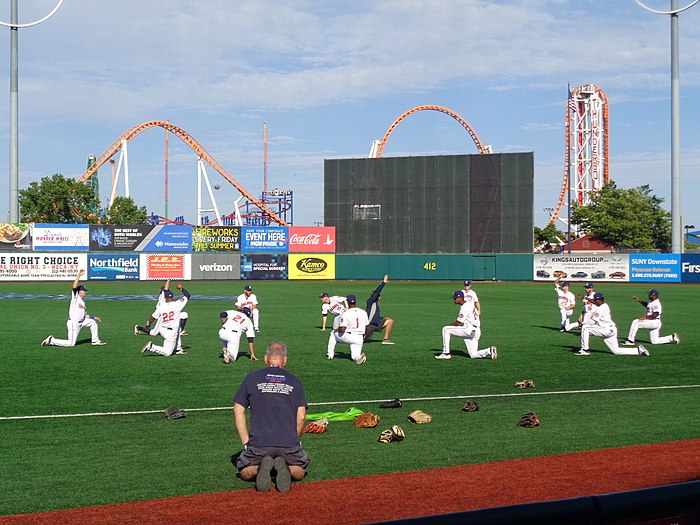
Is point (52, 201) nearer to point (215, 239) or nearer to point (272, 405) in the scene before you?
point (215, 239)

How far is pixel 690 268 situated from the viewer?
199 ft

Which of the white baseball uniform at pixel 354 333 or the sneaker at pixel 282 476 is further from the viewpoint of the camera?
the white baseball uniform at pixel 354 333

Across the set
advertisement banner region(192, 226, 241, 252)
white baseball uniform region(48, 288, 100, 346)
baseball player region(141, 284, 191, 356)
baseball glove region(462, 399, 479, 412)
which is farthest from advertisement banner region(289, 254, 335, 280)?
baseball glove region(462, 399, 479, 412)

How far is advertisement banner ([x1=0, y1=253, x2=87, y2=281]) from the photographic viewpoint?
196 feet

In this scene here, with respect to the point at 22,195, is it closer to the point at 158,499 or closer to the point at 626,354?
the point at 626,354

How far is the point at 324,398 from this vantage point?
1317 centimetres

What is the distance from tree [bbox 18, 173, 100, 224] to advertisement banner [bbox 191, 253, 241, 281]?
79.0ft

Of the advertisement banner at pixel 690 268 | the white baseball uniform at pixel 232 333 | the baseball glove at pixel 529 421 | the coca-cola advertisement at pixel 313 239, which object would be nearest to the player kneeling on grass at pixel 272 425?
the baseball glove at pixel 529 421

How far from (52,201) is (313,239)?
31.0m

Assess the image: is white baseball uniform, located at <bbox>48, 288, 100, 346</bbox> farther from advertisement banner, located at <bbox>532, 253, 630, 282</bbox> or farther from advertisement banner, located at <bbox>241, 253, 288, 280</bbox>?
advertisement banner, located at <bbox>532, 253, 630, 282</bbox>

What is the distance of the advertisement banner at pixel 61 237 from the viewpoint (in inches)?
2466

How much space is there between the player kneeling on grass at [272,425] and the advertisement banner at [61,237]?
5933 centimetres

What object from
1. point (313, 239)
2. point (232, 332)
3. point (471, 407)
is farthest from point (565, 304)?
point (313, 239)

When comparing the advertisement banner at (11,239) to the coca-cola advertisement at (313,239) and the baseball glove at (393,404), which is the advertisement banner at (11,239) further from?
the baseball glove at (393,404)
